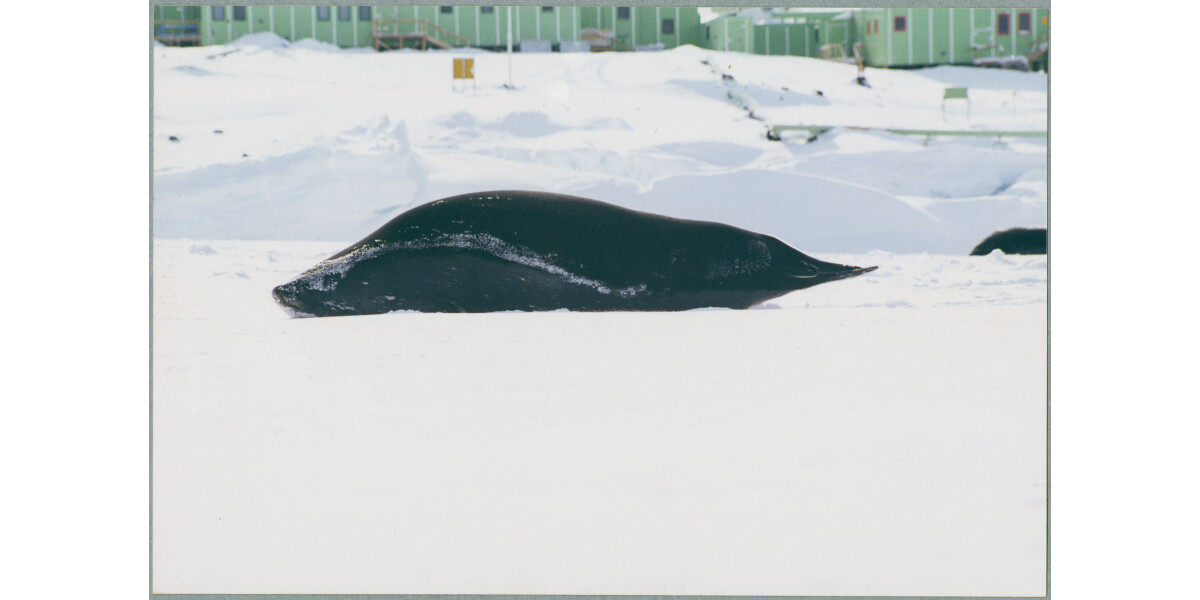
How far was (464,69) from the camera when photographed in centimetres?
364

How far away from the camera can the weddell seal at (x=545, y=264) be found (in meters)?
3.56

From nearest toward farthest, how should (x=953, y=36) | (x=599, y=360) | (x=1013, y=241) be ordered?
(x=599, y=360), (x=1013, y=241), (x=953, y=36)

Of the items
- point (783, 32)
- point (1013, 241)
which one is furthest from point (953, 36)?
point (1013, 241)

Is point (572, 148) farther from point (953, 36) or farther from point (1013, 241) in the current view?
point (1013, 241)

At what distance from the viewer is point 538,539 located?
3.38 metres

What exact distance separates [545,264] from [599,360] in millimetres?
566

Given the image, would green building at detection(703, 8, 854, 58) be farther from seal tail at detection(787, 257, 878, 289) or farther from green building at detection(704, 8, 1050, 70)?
seal tail at detection(787, 257, 878, 289)

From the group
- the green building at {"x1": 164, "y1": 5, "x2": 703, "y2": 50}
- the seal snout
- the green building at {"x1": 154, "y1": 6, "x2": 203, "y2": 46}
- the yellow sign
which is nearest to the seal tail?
the green building at {"x1": 164, "y1": 5, "x2": 703, "y2": 50}

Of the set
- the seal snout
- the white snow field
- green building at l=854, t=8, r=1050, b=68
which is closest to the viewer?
the white snow field

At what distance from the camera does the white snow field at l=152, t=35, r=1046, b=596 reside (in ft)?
11.1

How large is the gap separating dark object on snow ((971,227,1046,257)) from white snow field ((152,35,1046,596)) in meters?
0.04

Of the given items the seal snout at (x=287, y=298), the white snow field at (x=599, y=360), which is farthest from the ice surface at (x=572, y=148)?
the seal snout at (x=287, y=298)

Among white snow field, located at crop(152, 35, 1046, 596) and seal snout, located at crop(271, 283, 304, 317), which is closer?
white snow field, located at crop(152, 35, 1046, 596)

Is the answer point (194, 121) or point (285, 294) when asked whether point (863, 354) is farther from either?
point (194, 121)
